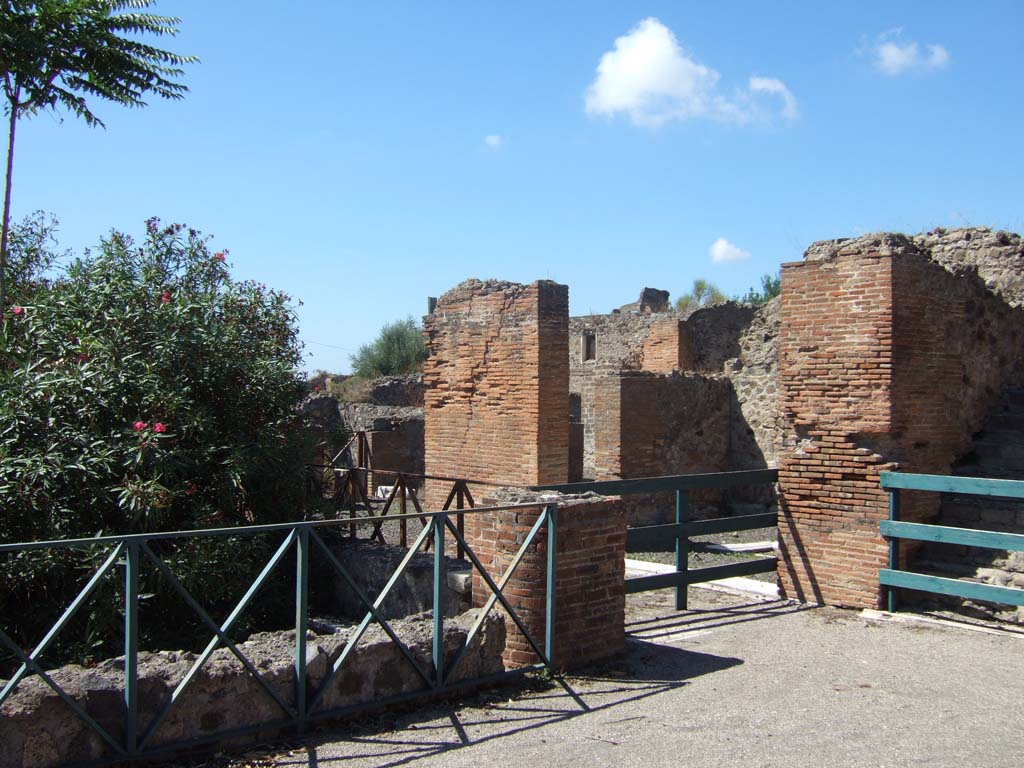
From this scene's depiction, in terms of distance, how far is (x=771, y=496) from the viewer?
547 inches

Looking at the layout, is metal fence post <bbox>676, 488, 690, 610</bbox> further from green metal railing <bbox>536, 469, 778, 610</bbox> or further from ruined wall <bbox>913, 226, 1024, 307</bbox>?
ruined wall <bbox>913, 226, 1024, 307</bbox>

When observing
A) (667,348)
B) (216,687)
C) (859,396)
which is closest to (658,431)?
(859,396)

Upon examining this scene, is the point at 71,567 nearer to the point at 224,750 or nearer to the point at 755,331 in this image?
the point at 224,750

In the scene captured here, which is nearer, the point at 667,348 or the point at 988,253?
the point at 988,253

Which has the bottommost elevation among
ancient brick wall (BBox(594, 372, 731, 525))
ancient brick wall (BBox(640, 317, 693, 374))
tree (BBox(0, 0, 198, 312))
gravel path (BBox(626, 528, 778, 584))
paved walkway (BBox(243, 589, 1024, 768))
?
gravel path (BBox(626, 528, 778, 584))

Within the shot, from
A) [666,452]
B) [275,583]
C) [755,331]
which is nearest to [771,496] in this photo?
[666,452]

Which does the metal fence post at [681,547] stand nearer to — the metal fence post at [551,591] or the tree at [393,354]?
the metal fence post at [551,591]

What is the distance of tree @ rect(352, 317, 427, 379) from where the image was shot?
30.2m

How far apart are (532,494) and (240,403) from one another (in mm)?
A: 3207

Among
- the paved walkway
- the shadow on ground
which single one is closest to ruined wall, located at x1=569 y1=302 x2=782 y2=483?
the paved walkway

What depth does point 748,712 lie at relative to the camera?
15.9 feet

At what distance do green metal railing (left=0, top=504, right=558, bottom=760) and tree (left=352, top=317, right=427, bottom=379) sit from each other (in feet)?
80.9

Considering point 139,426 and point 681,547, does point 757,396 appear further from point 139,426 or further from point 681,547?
point 139,426

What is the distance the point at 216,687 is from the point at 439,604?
4.00 ft
